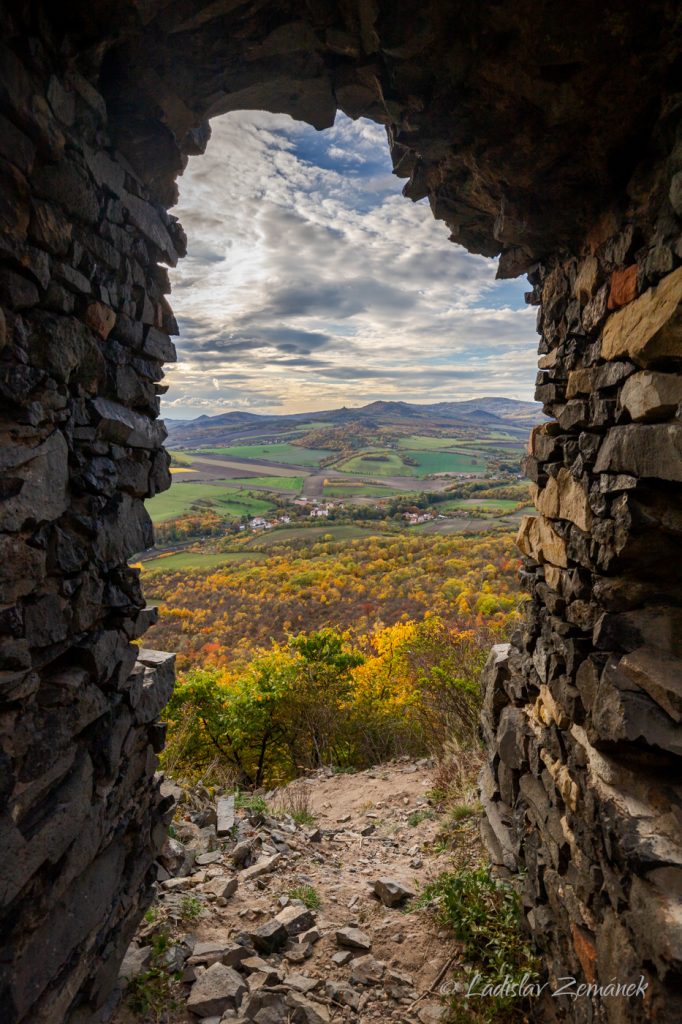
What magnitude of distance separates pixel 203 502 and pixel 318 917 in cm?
6172

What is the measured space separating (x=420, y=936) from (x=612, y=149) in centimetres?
560

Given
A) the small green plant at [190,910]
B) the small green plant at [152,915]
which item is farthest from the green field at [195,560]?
the small green plant at [152,915]

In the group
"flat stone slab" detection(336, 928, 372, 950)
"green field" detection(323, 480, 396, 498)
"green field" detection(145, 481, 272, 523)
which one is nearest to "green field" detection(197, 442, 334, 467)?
"green field" detection(323, 480, 396, 498)

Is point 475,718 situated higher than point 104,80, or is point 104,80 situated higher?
point 104,80

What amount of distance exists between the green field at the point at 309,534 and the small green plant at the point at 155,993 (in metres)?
47.3

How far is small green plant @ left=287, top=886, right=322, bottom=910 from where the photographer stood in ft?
15.4

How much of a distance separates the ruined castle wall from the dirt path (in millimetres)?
927

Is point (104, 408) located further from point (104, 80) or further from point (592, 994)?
point (592, 994)

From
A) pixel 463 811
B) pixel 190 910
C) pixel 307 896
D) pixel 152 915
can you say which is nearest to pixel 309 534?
pixel 463 811

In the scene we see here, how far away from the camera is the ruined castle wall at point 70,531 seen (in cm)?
239

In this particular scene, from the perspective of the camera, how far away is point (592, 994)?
289cm

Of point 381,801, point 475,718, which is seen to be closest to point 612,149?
point 381,801

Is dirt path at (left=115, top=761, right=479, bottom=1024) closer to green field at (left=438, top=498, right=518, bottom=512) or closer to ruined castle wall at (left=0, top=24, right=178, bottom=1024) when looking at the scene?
ruined castle wall at (left=0, top=24, right=178, bottom=1024)

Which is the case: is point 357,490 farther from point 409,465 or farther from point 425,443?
point 425,443
